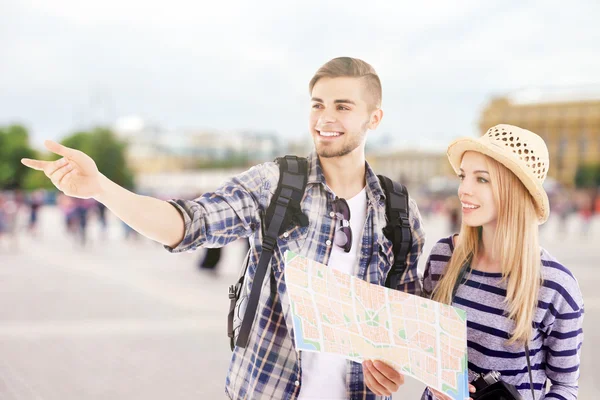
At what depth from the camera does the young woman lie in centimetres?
159

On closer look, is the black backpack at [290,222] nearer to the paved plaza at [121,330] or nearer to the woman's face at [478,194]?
the woman's face at [478,194]

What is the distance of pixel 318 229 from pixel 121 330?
425 cm

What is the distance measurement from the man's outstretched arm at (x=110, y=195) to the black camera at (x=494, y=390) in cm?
91

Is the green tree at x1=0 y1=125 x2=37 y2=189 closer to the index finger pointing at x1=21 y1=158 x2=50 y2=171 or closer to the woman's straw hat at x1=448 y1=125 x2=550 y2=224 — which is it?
the index finger pointing at x1=21 y1=158 x2=50 y2=171

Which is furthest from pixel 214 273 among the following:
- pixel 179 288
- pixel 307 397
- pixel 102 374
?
pixel 307 397

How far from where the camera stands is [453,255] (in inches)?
70.2

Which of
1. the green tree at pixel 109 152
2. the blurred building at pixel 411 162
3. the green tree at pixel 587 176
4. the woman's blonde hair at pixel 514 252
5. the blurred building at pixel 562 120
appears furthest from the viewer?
the blurred building at pixel 411 162

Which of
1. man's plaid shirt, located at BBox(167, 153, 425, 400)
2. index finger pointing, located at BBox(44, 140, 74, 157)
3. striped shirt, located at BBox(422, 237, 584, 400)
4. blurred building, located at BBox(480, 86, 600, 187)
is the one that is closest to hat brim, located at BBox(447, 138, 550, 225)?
striped shirt, located at BBox(422, 237, 584, 400)

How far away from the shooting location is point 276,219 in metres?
1.65

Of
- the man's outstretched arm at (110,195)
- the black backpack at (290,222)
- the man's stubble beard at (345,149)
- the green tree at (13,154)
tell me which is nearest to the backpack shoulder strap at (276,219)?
the black backpack at (290,222)

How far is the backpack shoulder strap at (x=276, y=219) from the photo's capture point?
A: 5.41 feet

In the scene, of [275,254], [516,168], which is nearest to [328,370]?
[275,254]

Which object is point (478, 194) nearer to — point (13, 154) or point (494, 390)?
point (494, 390)

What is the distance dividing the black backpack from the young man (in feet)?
0.08
